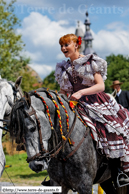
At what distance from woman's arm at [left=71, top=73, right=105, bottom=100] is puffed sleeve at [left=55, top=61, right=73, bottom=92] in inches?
17.6

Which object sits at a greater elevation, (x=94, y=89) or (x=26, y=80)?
(x=26, y=80)

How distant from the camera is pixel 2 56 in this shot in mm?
18828

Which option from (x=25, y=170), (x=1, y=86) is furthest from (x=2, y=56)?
(x=1, y=86)

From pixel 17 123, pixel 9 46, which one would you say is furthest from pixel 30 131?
pixel 9 46

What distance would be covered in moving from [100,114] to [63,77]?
766mm

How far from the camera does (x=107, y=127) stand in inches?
159

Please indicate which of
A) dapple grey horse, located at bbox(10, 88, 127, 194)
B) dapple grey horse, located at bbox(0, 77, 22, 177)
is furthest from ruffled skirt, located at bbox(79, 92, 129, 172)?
dapple grey horse, located at bbox(0, 77, 22, 177)

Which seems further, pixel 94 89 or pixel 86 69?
pixel 86 69

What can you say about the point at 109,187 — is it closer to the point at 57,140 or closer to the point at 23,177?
the point at 57,140

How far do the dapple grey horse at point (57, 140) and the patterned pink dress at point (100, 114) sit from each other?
0.55 ft

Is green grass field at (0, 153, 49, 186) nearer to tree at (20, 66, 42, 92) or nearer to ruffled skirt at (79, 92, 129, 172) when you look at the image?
ruffled skirt at (79, 92, 129, 172)

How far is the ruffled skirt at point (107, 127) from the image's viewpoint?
397 centimetres

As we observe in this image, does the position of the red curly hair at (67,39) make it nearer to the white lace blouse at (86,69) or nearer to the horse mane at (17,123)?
the white lace blouse at (86,69)

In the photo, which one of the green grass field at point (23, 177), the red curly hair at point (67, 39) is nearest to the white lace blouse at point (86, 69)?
the red curly hair at point (67, 39)
